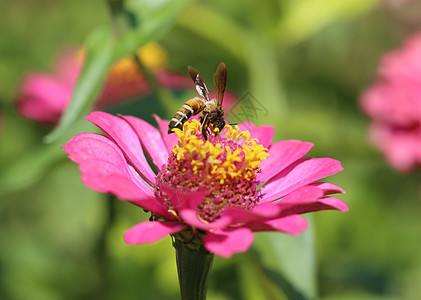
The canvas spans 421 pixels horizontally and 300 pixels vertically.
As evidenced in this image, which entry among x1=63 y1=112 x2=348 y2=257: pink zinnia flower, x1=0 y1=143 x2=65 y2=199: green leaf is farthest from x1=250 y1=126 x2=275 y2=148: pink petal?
x1=0 y1=143 x2=65 y2=199: green leaf

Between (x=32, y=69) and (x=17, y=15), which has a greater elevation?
(x=17, y=15)

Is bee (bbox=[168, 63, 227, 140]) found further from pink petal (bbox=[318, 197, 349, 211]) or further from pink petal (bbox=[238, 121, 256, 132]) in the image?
pink petal (bbox=[318, 197, 349, 211])

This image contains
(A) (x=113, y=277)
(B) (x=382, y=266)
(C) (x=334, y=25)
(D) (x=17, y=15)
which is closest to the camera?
(A) (x=113, y=277)

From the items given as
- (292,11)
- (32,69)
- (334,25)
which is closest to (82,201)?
(32,69)

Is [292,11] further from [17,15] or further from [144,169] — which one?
[17,15]

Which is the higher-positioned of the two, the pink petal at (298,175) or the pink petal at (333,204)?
the pink petal at (298,175)

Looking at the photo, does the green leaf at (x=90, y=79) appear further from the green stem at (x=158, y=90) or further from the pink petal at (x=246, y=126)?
the pink petal at (x=246, y=126)

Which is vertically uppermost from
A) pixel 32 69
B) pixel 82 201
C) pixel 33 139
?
pixel 32 69

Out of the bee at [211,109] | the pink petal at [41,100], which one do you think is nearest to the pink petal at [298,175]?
the bee at [211,109]
